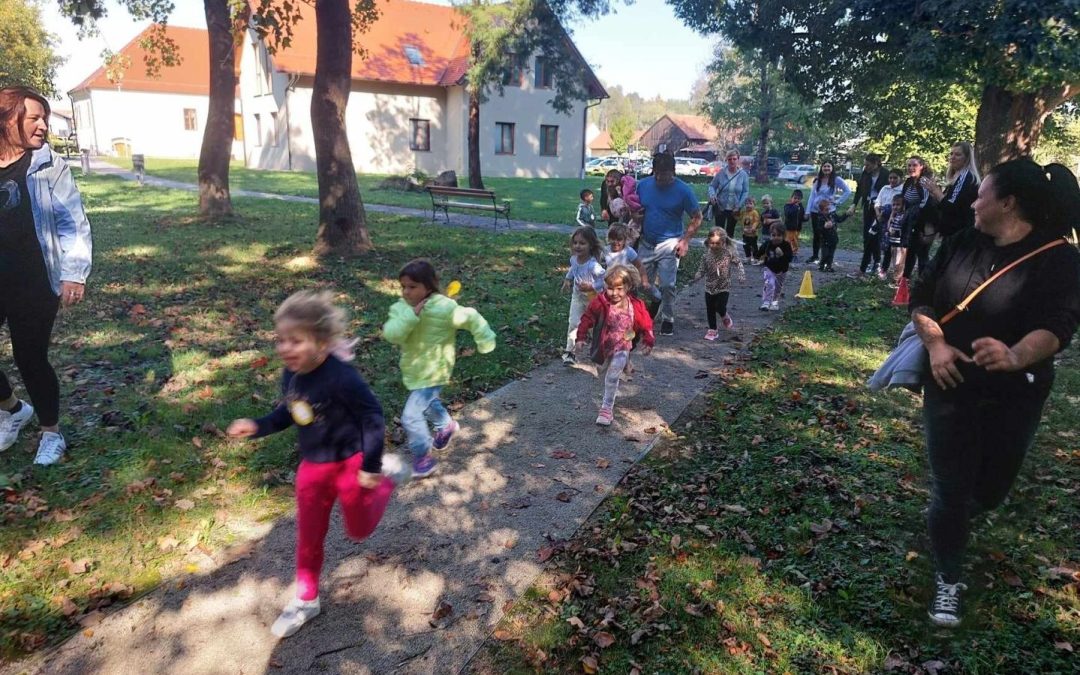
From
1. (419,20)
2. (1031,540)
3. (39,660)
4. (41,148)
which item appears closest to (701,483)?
(1031,540)

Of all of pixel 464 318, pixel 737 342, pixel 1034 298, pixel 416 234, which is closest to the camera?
pixel 1034 298

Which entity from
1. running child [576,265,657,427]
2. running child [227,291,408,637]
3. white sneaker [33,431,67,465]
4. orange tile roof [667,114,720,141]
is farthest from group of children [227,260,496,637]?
orange tile roof [667,114,720,141]

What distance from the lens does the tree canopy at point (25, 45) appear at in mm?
41125

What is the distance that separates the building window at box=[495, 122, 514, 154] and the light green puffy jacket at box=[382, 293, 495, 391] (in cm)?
3679

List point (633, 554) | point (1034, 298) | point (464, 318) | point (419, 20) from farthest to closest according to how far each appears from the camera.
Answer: point (419, 20)
point (464, 318)
point (633, 554)
point (1034, 298)

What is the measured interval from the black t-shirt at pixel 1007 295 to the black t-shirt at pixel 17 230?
5164 mm

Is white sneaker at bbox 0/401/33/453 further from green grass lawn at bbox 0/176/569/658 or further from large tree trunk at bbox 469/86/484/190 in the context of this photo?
large tree trunk at bbox 469/86/484/190

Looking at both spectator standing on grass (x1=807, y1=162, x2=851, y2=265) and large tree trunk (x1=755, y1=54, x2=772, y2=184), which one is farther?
large tree trunk (x1=755, y1=54, x2=772, y2=184)

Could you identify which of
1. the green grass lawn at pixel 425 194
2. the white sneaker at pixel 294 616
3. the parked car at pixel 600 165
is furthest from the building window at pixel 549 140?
the white sneaker at pixel 294 616

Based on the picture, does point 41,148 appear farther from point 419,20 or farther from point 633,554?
point 419,20

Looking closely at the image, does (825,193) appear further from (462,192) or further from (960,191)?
(462,192)

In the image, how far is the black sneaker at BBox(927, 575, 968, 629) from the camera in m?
3.35

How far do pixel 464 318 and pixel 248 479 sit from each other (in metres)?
1.89

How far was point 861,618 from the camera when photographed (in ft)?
11.3
